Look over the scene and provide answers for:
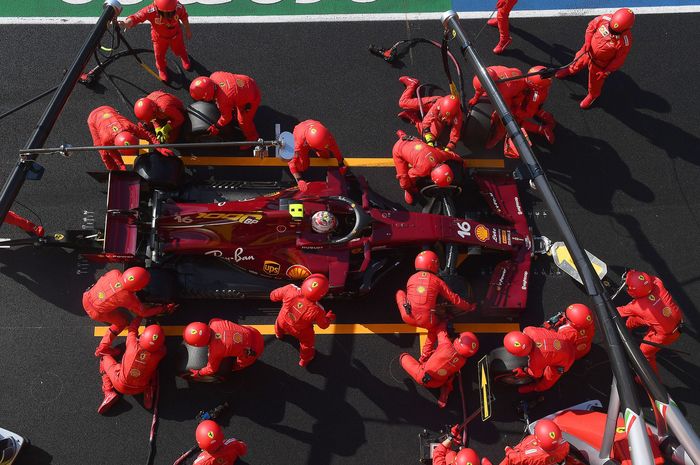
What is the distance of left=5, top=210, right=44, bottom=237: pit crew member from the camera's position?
7543mm

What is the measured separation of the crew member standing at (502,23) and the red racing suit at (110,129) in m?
6.13

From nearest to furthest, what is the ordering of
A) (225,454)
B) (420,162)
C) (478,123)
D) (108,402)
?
(225,454) → (108,402) → (420,162) → (478,123)

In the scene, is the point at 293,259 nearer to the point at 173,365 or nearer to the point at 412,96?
the point at 173,365

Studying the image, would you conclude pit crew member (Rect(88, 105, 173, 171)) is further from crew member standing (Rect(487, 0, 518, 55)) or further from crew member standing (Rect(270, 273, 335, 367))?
crew member standing (Rect(487, 0, 518, 55))

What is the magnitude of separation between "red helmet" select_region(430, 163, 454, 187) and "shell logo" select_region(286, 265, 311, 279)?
2.18m

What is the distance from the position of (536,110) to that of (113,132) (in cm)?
643

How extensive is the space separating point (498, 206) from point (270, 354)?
13.2ft

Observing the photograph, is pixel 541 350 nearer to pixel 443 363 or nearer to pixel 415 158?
pixel 443 363

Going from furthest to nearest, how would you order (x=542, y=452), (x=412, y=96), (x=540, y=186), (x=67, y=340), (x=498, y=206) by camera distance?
1. (x=412, y=96)
2. (x=498, y=206)
3. (x=67, y=340)
4. (x=542, y=452)
5. (x=540, y=186)

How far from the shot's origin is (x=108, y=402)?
7.08 m

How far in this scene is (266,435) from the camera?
7.17m

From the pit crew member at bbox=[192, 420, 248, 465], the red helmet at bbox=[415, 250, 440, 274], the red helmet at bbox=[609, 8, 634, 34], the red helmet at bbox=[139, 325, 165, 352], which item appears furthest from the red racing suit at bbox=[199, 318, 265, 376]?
the red helmet at bbox=[609, 8, 634, 34]

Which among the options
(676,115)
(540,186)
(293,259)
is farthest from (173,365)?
(676,115)

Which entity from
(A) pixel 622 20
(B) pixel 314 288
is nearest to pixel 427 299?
(B) pixel 314 288
